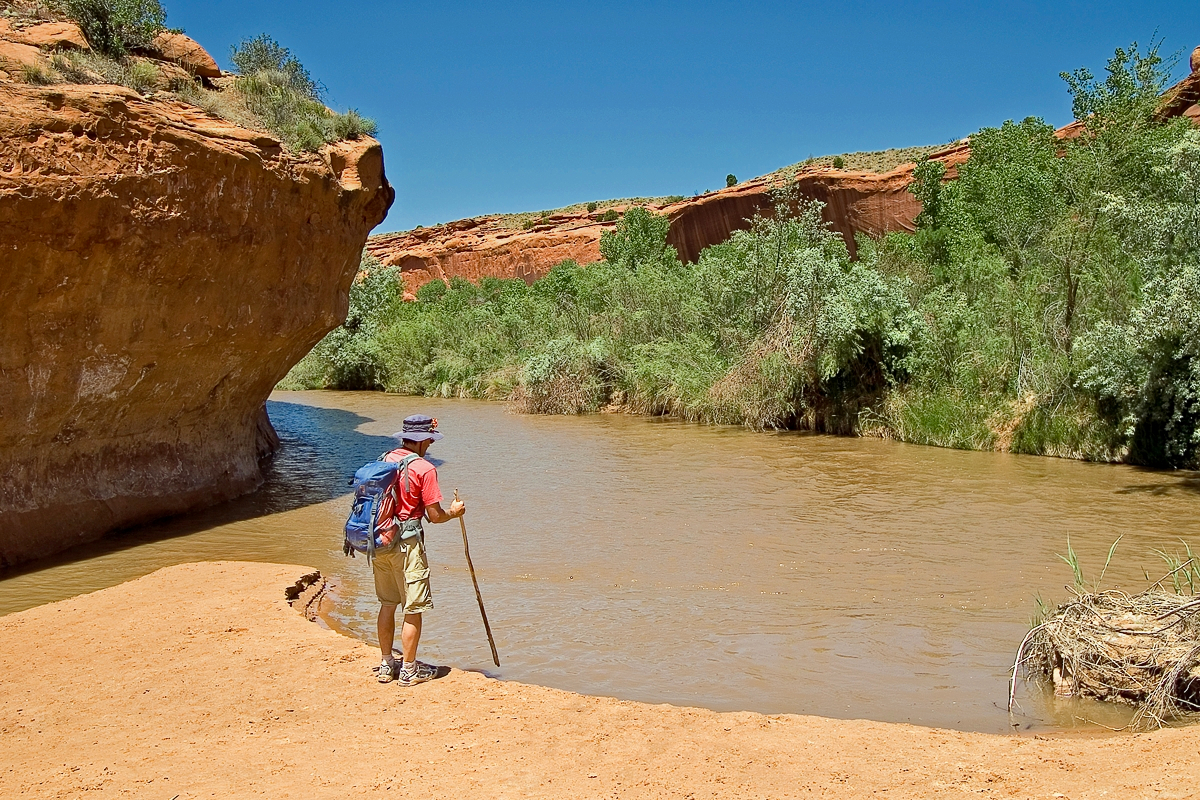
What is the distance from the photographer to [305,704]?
17.1 ft

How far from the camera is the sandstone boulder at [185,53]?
37.8 feet

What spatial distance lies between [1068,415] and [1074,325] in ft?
6.17

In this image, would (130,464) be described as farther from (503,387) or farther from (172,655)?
(503,387)

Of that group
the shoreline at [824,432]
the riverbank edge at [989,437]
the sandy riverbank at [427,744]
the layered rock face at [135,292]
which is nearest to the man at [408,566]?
the sandy riverbank at [427,744]

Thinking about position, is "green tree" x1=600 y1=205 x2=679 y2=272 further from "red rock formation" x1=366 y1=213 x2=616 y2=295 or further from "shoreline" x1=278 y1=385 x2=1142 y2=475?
"shoreline" x1=278 y1=385 x2=1142 y2=475

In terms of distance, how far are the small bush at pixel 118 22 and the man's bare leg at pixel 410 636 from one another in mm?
8404

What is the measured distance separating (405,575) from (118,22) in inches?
338

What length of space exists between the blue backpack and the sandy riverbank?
0.82 meters

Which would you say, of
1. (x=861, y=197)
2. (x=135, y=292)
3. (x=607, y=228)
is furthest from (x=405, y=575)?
(x=607, y=228)

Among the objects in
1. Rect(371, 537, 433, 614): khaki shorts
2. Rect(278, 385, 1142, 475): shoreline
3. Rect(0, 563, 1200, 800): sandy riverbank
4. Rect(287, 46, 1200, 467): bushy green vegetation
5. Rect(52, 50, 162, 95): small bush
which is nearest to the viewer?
Rect(0, 563, 1200, 800): sandy riverbank

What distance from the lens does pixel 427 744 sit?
184 inches

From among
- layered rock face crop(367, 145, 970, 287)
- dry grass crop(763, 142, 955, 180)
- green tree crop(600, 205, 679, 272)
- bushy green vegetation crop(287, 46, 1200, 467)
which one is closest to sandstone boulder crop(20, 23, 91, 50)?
bushy green vegetation crop(287, 46, 1200, 467)

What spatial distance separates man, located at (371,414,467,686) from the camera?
18.6ft

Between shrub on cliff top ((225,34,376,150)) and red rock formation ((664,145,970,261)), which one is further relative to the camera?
red rock formation ((664,145,970,261))
